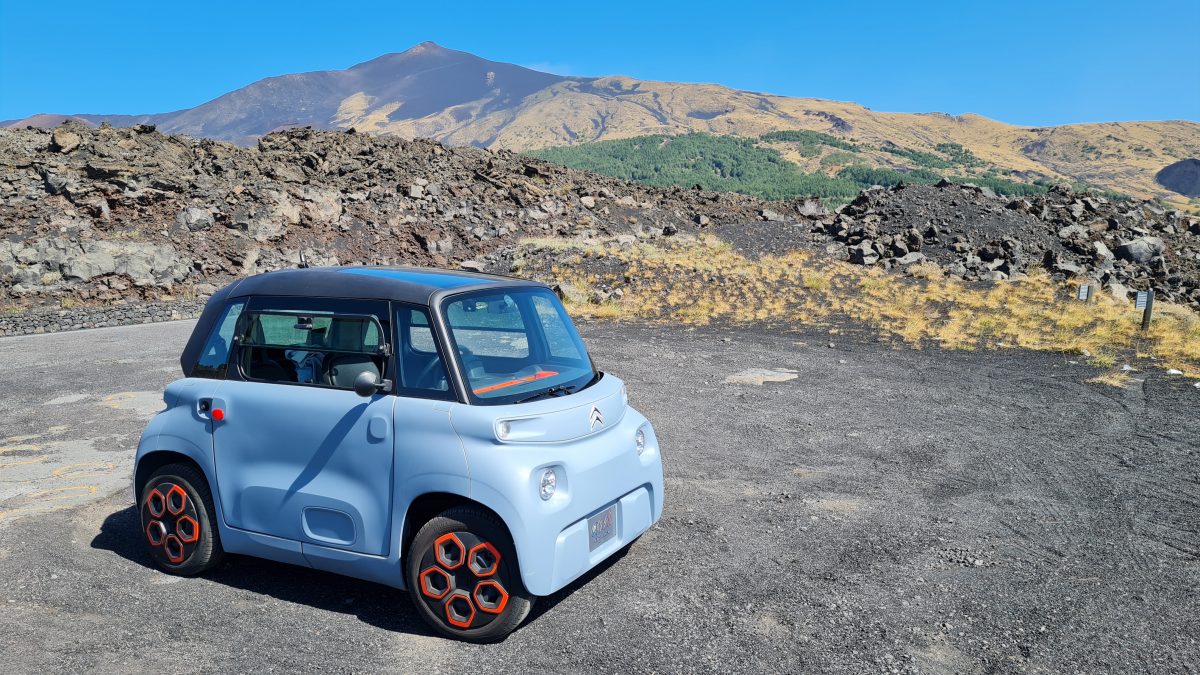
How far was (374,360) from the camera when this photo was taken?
4.37 metres

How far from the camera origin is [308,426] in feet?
14.4

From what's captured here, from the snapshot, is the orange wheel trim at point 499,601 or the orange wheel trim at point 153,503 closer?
the orange wheel trim at point 499,601

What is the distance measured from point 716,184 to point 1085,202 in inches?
3478

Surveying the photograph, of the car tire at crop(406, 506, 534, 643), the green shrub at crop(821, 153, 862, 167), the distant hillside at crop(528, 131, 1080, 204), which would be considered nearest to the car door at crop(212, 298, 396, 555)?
the car tire at crop(406, 506, 534, 643)

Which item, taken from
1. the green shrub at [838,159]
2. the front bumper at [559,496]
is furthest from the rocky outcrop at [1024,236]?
the green shrub at [838,159]

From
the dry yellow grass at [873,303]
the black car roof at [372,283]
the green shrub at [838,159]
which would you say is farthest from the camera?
the green shrub at [838,159]

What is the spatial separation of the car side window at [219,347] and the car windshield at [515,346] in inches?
59.5

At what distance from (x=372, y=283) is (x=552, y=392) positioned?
1.22 meters

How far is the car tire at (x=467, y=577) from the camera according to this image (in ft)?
13.1

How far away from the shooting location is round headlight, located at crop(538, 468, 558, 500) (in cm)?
398

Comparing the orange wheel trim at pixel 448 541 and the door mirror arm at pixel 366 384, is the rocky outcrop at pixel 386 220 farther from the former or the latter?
the orange wheel trim at pixel 448 541

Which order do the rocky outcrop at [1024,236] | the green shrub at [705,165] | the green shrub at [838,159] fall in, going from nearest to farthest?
the rocky outcrop at [1024,236] → the green shrub at [705,165] → the green shrub at [838,159]

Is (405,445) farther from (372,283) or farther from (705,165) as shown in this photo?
(705,165)

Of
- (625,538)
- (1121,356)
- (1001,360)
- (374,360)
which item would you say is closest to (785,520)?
(625,538)
